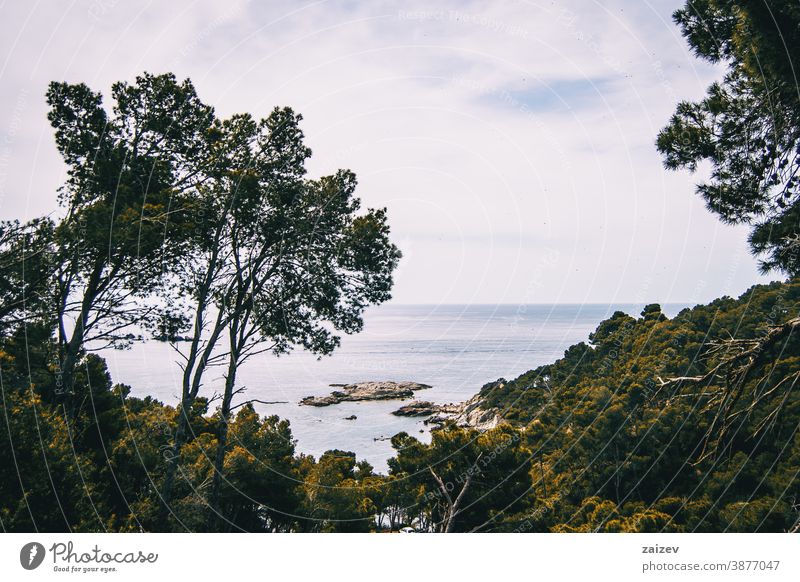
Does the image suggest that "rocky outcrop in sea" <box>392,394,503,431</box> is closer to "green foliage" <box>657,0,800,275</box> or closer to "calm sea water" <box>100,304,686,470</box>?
"calm sea water" <box>100,304,686,470</box>

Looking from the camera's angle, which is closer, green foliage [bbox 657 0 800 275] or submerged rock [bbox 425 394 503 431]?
green foliage [bbox 657 0 800 275]

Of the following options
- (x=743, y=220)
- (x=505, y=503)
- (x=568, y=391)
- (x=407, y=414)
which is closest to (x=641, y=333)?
(x=568, y=391)

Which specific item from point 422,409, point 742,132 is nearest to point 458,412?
point 422,409

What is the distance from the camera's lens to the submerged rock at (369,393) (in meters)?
51.3

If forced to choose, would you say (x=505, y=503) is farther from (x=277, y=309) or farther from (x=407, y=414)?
(x=407, y=414)

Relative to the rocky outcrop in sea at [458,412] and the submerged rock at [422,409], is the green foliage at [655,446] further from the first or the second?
the submerged rock at [422,409]
